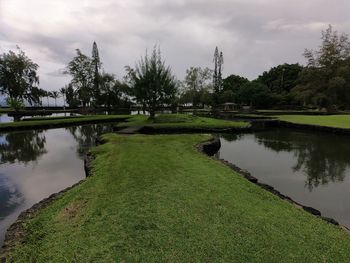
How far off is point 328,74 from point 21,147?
4039 cm

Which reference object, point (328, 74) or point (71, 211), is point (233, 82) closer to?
point (328, 74)

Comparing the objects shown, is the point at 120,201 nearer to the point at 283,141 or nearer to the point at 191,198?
the point at 191,198

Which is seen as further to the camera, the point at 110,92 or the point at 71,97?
the point at 71,97

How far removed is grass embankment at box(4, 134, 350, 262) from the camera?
11.7ft

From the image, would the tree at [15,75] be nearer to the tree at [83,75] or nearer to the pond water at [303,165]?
the tree at [83,75]

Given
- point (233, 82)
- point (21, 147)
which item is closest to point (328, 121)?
point (21, 147)

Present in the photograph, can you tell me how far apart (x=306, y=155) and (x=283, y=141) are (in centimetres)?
416

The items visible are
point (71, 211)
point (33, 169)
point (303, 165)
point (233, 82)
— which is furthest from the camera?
point (233, 82)

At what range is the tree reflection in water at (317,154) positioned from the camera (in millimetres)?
9727

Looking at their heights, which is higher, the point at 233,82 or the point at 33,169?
the point at 233,82

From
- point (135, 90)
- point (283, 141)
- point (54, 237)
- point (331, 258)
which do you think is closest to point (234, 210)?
point (331, 258)

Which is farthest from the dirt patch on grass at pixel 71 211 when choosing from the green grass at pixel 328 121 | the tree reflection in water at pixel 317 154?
the green grass at pixel 328 121

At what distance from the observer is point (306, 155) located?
43.2ft

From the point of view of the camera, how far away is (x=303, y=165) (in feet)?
36.9
